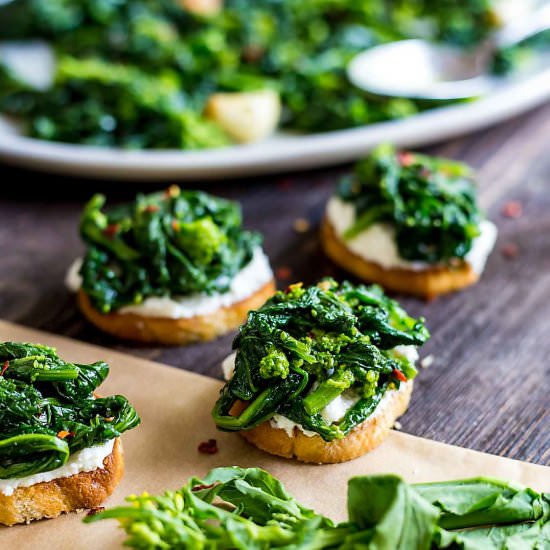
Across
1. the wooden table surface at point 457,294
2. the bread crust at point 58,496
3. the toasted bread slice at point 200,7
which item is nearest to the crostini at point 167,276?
the wooden table surface at point 457,294

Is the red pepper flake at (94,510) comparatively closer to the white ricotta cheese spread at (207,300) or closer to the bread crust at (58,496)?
the bread crust at (58,496)

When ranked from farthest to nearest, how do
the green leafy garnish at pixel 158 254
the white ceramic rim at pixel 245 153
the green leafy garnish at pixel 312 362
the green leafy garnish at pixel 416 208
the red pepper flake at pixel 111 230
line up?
the white ceramic rim at pixel 245 153 → the green leafy garnish at pixel 416 208 → the red pepper flake at pixel 111 230 → the green leafy garnish at pixel 158 254 → the green leafy garnish at pixel 312 362

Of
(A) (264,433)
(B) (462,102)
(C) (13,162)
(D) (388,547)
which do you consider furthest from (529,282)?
(C) (13,162)

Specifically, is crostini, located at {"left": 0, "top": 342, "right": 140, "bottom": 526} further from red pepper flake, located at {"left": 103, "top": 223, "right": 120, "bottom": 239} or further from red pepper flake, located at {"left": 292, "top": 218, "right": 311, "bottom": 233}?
red pepper flake, located at {"left": 292, "top": 218, "right": 311, "bottom": 233}

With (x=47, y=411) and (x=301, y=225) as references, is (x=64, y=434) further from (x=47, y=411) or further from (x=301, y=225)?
(x=301, y=225)

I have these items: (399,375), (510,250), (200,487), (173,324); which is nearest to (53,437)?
(200,487)

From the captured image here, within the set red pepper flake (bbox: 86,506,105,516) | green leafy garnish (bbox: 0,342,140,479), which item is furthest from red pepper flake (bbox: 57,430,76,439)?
red pepper flake (bbox: 86,506,105,516)
